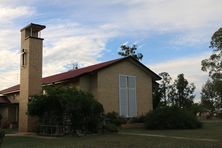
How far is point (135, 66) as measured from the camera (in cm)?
3953

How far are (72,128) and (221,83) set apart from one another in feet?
72.7

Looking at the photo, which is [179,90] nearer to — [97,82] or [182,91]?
[182,91]

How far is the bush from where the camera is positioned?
3334 centimetres

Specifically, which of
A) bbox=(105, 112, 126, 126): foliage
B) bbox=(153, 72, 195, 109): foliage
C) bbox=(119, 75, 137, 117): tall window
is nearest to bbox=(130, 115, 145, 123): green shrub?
bbox=(119, 75, 137, 117): tall window

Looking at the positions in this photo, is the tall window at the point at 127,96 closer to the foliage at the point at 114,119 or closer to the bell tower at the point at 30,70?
the foliage at the point at 114,119

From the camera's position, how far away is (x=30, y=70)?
3334cm

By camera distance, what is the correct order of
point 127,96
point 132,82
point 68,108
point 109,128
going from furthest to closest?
point 132,82 → point 127,96 → point 109,128 → point 68,108

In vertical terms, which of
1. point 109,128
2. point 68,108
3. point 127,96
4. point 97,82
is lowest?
point 109,128

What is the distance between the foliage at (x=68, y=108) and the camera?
2783 cm

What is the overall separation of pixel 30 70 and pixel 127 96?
987 centimetres

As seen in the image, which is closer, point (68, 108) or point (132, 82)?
point (68, 108)

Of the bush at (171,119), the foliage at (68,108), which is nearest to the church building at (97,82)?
the foliage at (68,108)

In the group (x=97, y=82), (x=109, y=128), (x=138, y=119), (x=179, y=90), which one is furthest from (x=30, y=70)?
(x=179, y=90)

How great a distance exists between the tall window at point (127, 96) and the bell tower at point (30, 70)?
320 inches
